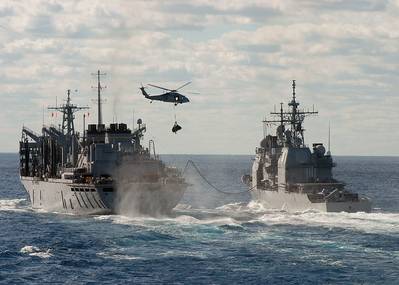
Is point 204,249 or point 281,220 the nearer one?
point 204,249

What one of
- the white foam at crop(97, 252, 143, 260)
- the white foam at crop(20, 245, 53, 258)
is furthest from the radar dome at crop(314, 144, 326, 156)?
the white foam at crop(20, 245, 53, 258)

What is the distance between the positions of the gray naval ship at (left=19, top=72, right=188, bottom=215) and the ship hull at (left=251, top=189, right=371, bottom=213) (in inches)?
461

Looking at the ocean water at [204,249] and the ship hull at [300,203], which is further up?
the ship hull at [300,203]

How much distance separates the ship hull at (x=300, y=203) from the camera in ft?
283

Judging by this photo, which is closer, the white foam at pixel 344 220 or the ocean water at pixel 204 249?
the ocean water at pixel 204 249

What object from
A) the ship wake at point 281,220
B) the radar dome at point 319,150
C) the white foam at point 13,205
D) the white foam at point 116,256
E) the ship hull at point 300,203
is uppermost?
the radar dome at point 319,150

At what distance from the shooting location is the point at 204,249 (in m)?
65.1

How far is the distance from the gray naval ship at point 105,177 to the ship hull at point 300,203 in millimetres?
11705

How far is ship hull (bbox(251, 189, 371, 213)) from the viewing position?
86.4 metres

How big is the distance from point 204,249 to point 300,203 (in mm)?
28157

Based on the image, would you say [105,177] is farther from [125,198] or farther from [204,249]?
[204,249]

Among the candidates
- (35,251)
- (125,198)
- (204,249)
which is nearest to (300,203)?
(125,198)

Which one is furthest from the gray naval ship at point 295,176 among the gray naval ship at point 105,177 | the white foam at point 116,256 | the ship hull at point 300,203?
the white foam at point 116,256

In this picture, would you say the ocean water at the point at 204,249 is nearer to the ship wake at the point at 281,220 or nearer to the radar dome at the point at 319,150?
the ship wake at the point at 281,220
